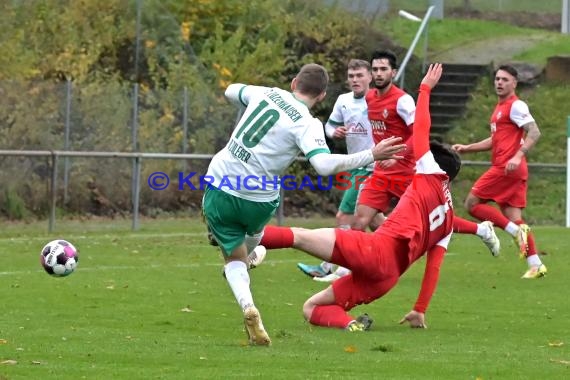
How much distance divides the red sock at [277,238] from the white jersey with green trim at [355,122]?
4955 millimetres

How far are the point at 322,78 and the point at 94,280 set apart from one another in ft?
16.3

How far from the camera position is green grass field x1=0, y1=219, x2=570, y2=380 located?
8.43 metres

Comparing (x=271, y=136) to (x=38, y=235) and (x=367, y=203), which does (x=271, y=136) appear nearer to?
(x=367, y=203)

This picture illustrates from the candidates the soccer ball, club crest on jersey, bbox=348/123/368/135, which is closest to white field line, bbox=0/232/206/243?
club crest on jersey, bbox=348/123/368/135

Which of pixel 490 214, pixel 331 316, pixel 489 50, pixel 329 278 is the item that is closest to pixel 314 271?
pixel 329 278

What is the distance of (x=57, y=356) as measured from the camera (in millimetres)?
8766

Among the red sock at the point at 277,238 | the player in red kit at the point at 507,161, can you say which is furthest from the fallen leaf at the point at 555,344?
the player in red kit at the point at 507,161

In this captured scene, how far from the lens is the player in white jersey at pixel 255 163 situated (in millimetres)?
9719

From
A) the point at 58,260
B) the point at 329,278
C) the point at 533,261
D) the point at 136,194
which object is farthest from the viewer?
the point at 136,194

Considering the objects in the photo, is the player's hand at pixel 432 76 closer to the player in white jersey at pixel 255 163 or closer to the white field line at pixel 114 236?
the player in white jersey at pixel 255 163

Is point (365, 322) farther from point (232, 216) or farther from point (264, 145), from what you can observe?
point (264, 145)

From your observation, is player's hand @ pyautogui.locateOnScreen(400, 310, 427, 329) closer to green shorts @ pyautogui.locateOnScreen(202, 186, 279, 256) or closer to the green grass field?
the green grass field

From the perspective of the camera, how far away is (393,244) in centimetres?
1063

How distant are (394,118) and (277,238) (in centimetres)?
480
